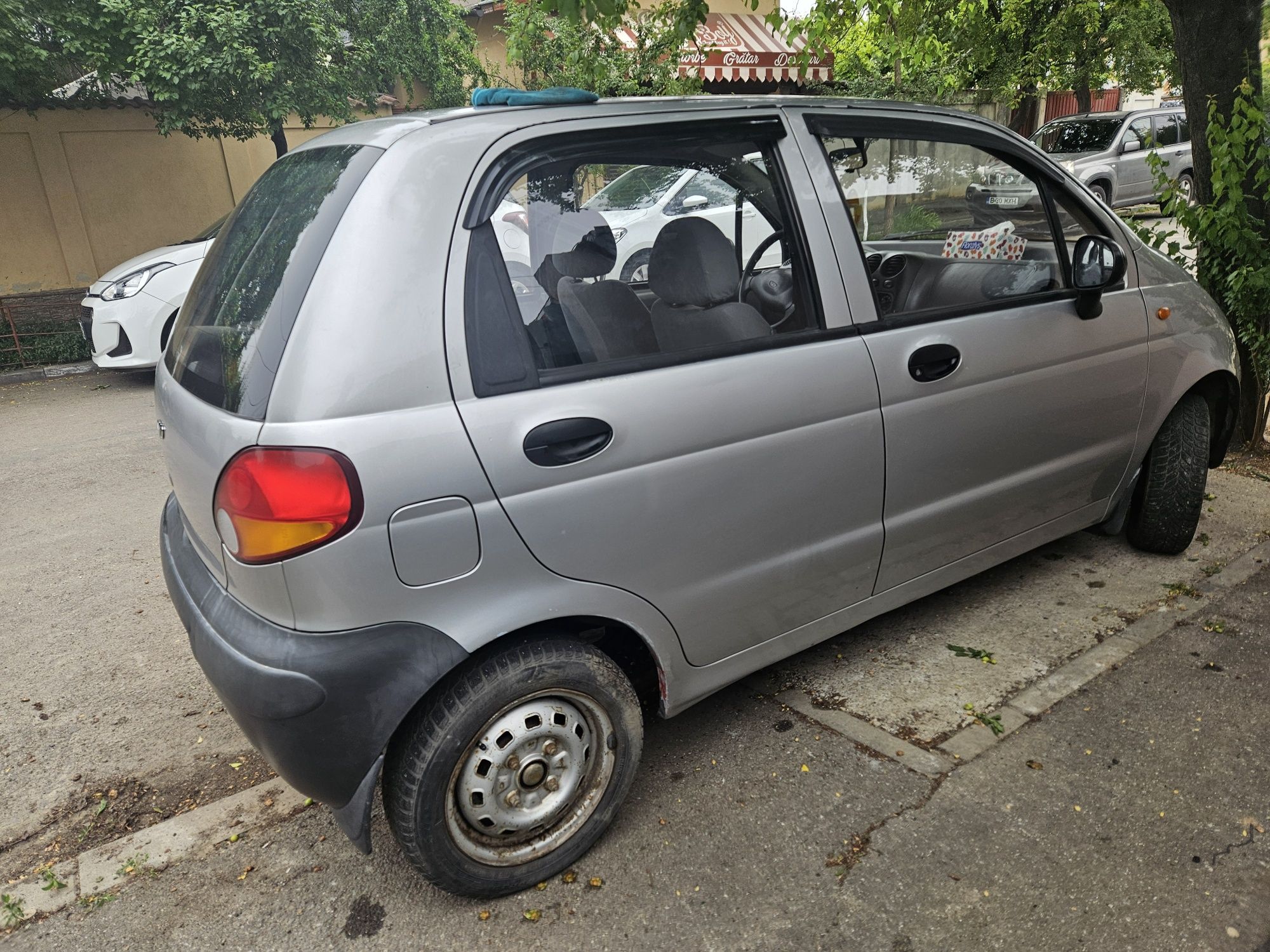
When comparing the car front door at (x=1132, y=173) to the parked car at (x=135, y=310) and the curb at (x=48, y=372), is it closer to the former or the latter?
the parked car at (x=135, y=310)

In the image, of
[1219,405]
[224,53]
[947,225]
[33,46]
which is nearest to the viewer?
[947,225]

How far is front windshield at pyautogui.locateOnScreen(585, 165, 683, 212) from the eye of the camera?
8.48 ft

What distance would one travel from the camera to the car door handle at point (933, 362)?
265cm

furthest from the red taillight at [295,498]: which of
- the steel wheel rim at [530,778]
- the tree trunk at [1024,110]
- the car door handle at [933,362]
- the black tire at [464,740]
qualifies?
Answer: the tree trunk at [1024,110]

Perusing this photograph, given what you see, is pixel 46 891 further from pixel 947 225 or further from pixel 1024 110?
pixel 1024 110

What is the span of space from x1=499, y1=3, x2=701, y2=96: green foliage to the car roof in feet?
22.5

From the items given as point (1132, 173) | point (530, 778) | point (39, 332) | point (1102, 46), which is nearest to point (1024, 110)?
point (1102, 46)

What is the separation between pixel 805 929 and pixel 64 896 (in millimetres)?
1896

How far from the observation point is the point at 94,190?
38.7 ft

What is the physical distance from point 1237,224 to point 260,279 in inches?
174

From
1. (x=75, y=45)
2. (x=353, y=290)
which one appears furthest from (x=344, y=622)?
(x=75, y=45)

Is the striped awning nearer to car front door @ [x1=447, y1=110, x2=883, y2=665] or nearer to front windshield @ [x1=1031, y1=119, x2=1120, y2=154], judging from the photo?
front windshield @ [x1=1031, y1=119, x2=1120, y2=154]

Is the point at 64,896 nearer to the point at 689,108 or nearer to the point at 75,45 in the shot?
the point at 689,108

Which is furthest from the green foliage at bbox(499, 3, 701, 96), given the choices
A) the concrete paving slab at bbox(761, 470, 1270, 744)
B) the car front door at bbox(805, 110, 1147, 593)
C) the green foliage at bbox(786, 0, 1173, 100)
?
the concrete paving slab at bbox(761, 470, 1270, 744)
